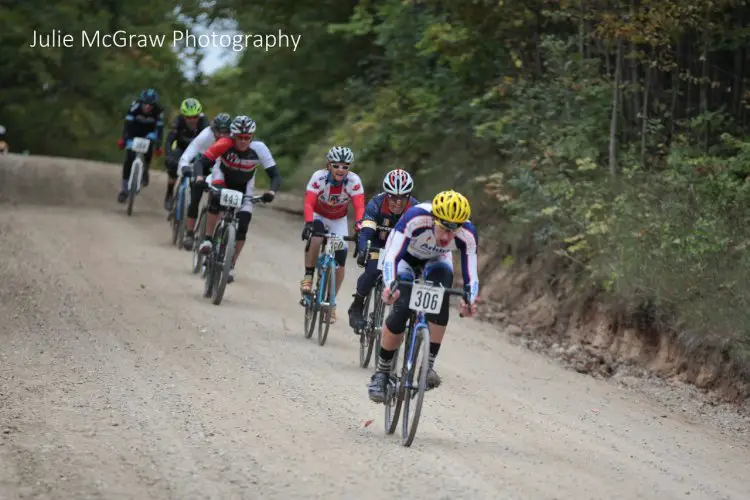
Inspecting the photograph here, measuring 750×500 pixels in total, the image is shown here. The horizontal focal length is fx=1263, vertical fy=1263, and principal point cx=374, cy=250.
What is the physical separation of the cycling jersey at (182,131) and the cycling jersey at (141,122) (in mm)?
1596

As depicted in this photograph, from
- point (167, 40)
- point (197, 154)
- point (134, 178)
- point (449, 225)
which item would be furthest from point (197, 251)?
point (167, 40)

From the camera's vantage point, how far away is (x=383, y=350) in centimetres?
974

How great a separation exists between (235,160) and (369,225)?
4136 millimetres

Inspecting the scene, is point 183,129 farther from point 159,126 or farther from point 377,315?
point 377,315

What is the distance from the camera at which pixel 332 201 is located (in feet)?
44.9

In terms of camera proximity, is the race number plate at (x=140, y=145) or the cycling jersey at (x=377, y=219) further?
the race number plate at (x=140, y=145)

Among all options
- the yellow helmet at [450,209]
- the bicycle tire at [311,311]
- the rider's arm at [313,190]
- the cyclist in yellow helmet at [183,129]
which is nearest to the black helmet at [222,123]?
the cyclist in yellow helmet at [183,129]

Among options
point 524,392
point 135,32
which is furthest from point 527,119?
point 135,32

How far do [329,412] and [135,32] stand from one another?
24518 mm

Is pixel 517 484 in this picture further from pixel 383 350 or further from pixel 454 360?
pixel 454 360

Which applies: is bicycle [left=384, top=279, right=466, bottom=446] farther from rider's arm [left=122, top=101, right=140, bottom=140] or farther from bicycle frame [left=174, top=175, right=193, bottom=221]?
rider's arm [left=122, top=101, right=140, bottom=140]

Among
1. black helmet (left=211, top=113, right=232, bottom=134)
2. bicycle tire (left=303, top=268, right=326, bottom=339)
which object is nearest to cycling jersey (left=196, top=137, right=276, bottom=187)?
black helmet (left=211, top=113, right=232, bottom=134)

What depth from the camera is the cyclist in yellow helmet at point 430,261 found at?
9.28m

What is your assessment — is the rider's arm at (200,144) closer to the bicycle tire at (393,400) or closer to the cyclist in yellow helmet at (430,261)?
the cyclist in yellow helmet at (430,261)
